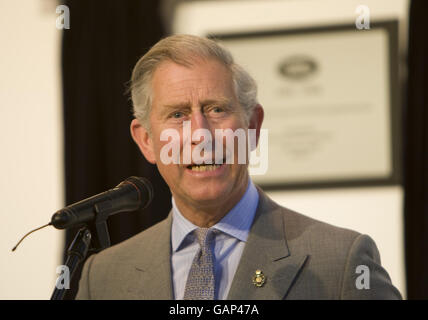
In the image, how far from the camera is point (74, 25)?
11.2ft

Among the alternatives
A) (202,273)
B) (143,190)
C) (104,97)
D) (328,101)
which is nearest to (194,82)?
(143,190)

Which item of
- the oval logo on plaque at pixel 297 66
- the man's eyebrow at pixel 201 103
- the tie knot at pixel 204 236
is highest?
the oval logo on plaque at pixel 297 66

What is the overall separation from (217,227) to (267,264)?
0.63 ft

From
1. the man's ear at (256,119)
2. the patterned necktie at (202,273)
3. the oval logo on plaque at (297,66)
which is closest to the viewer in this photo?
the patterned necktie at (202,273)

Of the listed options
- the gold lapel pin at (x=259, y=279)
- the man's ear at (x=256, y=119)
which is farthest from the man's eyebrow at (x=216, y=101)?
the gold lapel pin at (x=259, y=279)

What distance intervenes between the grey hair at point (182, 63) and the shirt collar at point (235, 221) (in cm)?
23

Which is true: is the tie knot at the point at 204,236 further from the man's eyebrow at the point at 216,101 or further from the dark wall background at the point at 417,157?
the dark wall background at the point at 417,157

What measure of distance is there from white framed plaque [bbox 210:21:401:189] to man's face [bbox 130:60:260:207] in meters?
1.50

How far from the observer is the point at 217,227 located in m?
1.85

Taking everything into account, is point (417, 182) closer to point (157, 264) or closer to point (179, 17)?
point (179, 17)

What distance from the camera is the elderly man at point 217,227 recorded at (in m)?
1.71

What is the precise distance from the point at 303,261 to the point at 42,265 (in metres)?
1.83

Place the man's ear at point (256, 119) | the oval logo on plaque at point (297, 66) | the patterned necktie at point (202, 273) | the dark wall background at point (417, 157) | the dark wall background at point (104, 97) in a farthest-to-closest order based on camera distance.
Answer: the oval logo on plaque at point (297, 66) → the dark wall background at point (104, 97) → the dark wall background at point (417, 157) → the man's ear at point (256, 119) → the patterned necktie at point (202, 273)
